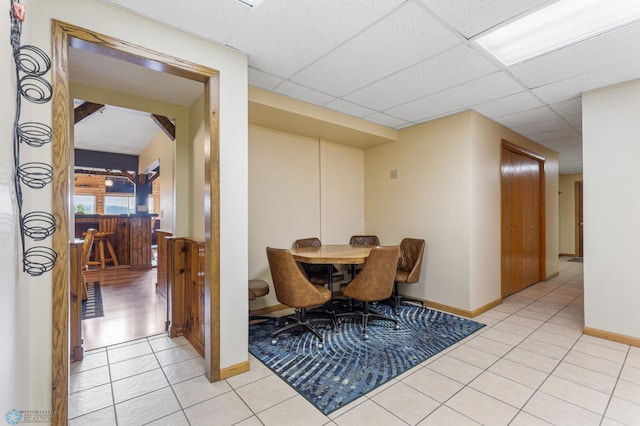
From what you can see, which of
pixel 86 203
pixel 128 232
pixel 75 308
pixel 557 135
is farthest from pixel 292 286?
pixel 86 203

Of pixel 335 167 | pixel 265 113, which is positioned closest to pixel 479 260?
pixel 335 167

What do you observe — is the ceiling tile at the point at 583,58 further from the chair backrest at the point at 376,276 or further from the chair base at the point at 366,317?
the chair base at the point at 366,317

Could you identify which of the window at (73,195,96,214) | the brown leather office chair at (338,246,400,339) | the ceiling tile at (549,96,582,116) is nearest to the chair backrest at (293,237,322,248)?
the brown leather office chair at (338,246,400,339)

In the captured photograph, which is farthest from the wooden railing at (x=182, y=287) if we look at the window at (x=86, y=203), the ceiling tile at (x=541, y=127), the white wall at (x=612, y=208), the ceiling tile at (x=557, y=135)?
the window at (x=86, y=203)

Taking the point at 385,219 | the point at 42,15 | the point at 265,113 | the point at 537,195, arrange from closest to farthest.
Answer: the point at 42,15, the point at 265,113, the point at 385,219, the point at 537,195

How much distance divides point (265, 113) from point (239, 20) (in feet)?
4.75

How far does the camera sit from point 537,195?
5.43m

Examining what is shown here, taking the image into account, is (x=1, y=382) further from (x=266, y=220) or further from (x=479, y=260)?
(x=479, y=260)

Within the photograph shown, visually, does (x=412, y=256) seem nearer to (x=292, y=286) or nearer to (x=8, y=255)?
(x=292, y=286)

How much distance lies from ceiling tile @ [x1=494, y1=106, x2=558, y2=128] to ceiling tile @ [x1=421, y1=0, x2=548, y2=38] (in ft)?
7.18

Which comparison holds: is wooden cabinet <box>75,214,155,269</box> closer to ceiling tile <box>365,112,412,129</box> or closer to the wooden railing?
the wooden railing

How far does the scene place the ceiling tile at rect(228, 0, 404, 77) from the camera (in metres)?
1.88

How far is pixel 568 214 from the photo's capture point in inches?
344

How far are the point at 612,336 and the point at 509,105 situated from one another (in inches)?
107
